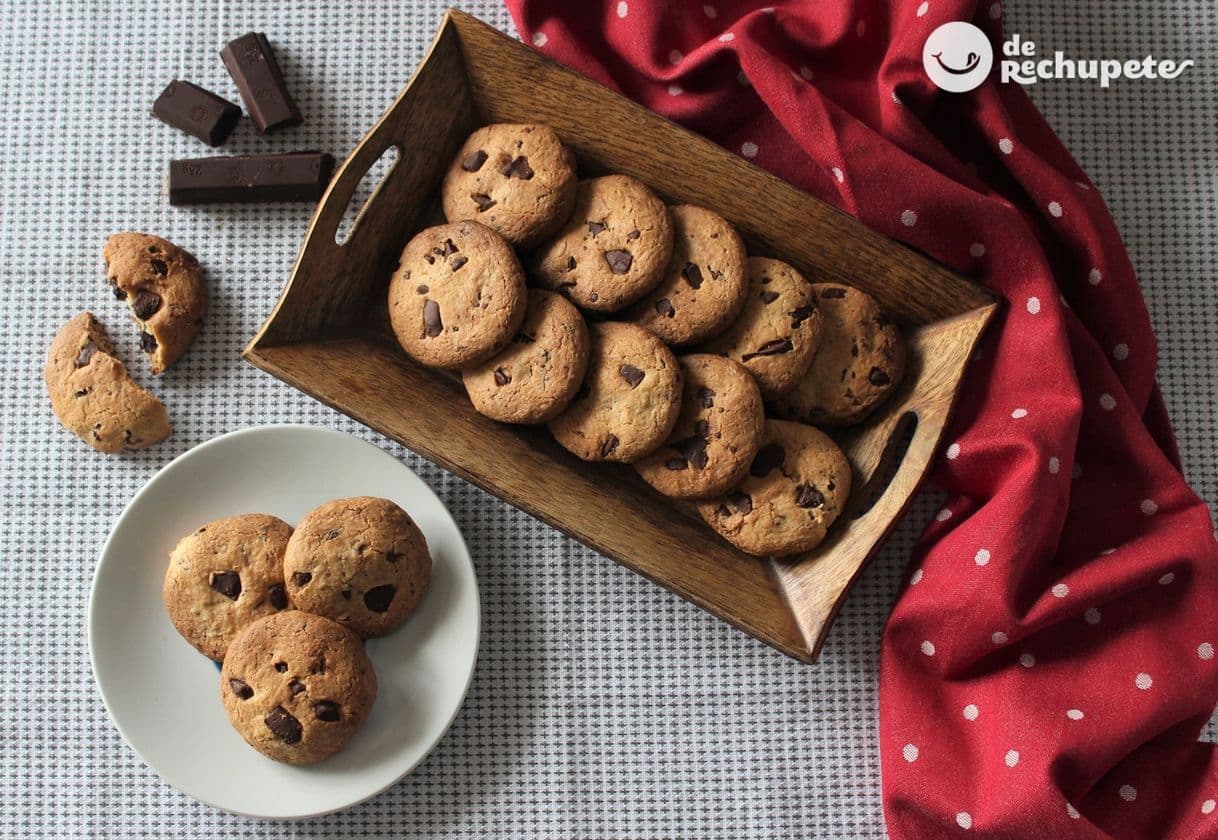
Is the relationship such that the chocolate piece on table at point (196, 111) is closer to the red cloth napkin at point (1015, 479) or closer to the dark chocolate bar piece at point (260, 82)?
the dark chocolate bar piece at point (260, 82)

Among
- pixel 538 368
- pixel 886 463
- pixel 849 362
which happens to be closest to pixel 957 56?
pixel 849 362

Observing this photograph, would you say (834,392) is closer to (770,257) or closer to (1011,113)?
(770,257)

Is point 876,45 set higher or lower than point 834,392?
higher

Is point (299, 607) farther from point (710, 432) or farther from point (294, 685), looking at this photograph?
point (710, 432)

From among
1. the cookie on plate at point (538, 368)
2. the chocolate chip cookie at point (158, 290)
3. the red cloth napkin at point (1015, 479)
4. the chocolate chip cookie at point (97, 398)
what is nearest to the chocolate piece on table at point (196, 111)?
the chocolate chip cookie at point (158, 290)

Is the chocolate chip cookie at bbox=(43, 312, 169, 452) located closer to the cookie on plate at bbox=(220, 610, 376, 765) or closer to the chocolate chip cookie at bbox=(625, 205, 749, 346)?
the cookie on plate at bbox=(220, 610, 376, 765)

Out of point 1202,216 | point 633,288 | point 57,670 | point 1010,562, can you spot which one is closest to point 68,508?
point 57,670
